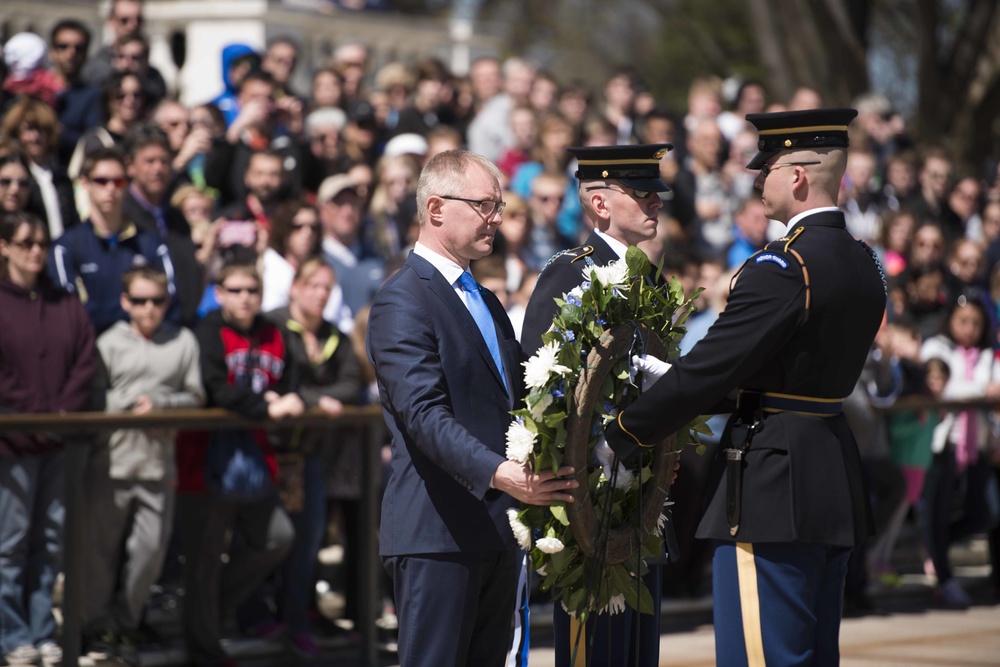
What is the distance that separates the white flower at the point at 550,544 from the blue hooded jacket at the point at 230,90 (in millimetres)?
6816

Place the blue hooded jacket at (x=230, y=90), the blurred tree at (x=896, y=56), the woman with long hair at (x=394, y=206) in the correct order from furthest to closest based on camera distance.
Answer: the blurred tree at (x=896, y=56)
the blue hooded jacket at (x=230, y=90)
the woman with long hair at (x=394, y=206)

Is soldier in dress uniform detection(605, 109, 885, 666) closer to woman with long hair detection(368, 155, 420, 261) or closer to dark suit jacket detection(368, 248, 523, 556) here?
dark suit jacket detection(368, 248, 523, 556)

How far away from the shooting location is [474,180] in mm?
4793

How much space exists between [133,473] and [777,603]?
345cm

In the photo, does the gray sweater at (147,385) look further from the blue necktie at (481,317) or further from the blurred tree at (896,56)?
the blurred tree at (896,56)

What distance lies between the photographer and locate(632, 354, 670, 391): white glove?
4910mm

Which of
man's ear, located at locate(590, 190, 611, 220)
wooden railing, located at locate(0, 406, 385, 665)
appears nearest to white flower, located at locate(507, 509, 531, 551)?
man's ear, located at locate(590, 190, 611, 220)

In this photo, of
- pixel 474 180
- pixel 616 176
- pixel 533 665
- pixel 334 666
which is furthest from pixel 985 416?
pixel 474 180

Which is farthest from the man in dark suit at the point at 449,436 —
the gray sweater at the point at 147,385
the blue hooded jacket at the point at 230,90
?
the blue hooded jacket at the point at 230,90

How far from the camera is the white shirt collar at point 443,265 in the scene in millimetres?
4863

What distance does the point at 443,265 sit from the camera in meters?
4.87

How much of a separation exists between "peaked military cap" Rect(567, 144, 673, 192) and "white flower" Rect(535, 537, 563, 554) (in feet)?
4.86

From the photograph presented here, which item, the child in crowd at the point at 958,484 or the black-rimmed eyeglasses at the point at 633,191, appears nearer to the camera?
the black-rimmed eyeglasses at the point at 633,191

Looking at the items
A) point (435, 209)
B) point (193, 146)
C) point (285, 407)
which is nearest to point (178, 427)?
point (285, 407)
